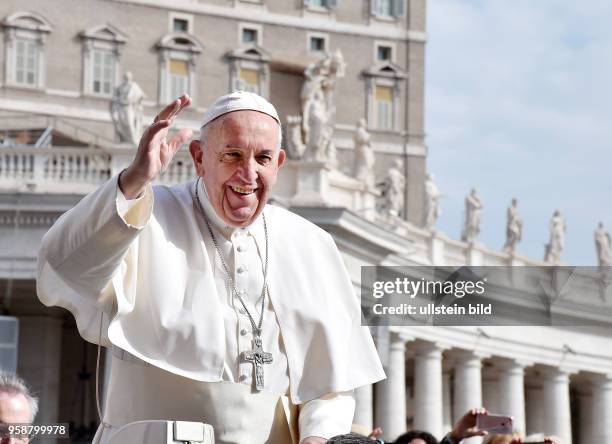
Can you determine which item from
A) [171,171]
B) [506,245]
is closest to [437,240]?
[506,245]

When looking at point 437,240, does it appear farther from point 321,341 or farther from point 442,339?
point 321,341

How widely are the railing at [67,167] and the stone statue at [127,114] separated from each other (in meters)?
0.96

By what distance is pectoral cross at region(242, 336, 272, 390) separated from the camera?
5.93 metres

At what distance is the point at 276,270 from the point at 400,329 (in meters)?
30.8

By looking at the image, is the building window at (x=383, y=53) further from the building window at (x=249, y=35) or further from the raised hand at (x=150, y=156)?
the raised hand at (x=150, y=156)

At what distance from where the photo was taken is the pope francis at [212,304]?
5645 millimetres

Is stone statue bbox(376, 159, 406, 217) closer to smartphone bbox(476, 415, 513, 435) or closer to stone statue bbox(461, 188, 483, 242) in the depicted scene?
stone statue bbox(461, 188, 483, 242)

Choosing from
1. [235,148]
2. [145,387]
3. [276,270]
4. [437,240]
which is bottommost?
A: [145,387]

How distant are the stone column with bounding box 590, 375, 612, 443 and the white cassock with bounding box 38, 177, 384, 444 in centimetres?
3886

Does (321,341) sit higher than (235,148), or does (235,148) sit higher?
(235,148)

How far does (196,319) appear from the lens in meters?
5.86

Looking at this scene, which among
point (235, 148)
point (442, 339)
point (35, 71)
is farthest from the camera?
point (35, 71)

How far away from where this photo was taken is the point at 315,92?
3428cm

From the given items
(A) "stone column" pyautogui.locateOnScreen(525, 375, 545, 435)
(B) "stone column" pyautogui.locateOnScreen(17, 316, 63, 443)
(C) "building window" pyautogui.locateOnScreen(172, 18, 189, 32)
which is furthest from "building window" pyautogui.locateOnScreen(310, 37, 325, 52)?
(B) "stone column" pyautogui.locateOnScreen(17, 316, 63, 443)
